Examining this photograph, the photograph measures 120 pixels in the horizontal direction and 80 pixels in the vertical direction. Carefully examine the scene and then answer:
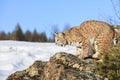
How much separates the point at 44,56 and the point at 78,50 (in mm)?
7513

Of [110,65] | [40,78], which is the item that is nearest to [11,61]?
[40,78]

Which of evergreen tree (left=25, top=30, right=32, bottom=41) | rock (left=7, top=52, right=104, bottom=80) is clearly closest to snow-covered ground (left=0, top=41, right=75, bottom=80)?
rock (left=7, top=52, right=104, bottom=80)

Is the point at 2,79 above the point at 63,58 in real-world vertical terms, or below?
below

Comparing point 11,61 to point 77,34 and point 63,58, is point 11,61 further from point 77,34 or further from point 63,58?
point 63,58

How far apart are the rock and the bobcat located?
1.97m

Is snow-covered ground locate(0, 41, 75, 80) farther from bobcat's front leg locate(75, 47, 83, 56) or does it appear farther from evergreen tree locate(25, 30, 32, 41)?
evergreen tree locate(25, 30, 32, 41)

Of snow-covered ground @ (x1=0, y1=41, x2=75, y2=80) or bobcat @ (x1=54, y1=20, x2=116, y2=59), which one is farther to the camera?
snow-covered ground @ (x1=0, y1=41, x2=75, y2=80)

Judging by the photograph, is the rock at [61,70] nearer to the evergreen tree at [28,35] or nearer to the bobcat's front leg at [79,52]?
the bobcat's front leg at [79,52]

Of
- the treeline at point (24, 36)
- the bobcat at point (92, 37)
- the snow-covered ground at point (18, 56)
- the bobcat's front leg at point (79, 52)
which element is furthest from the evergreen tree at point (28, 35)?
the bobcat's front leg at point (79, 52)

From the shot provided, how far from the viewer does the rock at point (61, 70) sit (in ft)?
27.7

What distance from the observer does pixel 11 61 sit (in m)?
17.6

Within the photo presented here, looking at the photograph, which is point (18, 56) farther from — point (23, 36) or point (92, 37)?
point (23, 36)

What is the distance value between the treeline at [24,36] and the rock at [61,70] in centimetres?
6091

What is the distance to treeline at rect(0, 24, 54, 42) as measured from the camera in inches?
2852
